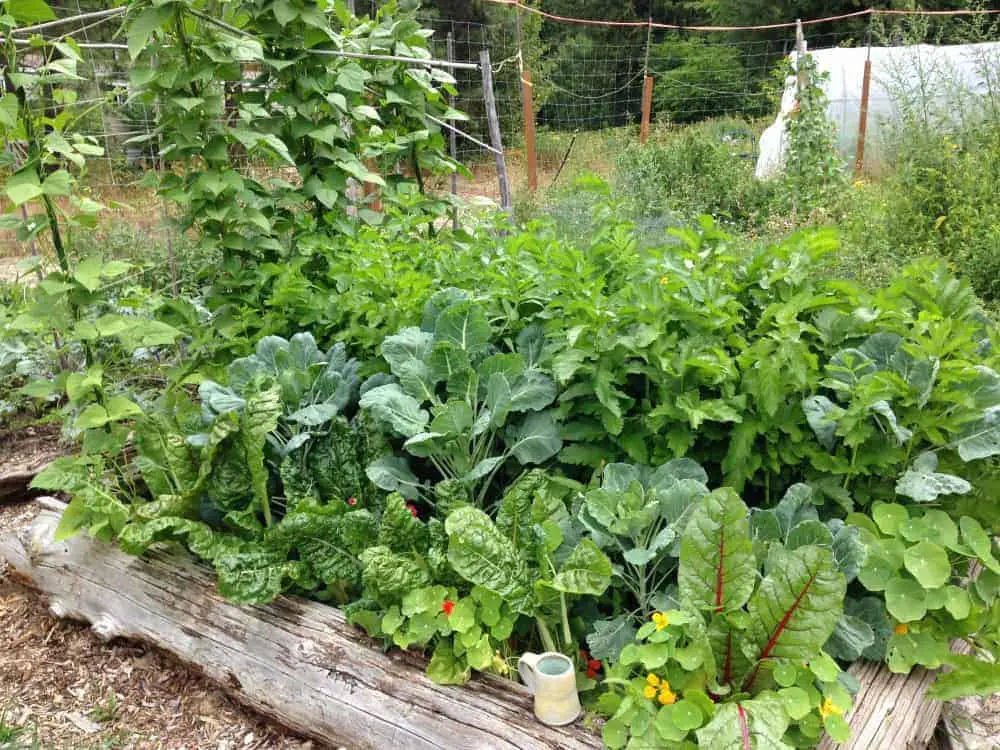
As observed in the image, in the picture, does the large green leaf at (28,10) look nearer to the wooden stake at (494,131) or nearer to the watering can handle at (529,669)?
the watering can handle at (529,669)

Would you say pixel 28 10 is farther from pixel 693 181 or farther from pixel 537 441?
pixel 693 181

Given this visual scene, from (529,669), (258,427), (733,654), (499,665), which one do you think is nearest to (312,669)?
(499,665)

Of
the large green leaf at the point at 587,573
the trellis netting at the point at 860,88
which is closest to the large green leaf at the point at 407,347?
the large green leaf at the point at 587,573

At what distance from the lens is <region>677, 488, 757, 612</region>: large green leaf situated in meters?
1.62

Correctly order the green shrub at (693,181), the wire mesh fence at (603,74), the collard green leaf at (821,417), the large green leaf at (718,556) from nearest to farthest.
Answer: the large green leaf at (718,556)
the collard green leaf at (821,417)
the green shrub at (693,181)
the wire mesh fence at (603,74)

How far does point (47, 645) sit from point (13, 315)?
1.12 meters

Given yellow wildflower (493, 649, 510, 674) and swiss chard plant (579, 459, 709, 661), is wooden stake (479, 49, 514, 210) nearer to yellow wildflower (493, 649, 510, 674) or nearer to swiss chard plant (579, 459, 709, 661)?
swiss chard plant (579, 459, 709, 661)

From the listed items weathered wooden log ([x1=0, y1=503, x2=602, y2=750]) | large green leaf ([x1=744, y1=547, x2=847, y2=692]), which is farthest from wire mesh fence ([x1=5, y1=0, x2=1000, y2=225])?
large green leaf ([x1=744, y1=547, x2=847, y2=692])

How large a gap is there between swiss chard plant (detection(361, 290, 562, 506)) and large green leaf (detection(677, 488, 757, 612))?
1.94 feet

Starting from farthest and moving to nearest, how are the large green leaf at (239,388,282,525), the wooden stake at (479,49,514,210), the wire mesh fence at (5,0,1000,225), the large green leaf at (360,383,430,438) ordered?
the wire mesh fence at (5,0,1000,225)
the wooden stake at (479,49,514,210)
the large green leaf at (239,388,282,525)
the large green leaf at (360,383,430,438)

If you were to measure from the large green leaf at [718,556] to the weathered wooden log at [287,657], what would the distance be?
39 centimetres

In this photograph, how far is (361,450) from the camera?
7.93 feet

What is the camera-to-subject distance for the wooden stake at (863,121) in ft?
29.7

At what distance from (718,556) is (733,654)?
0.22 meters
